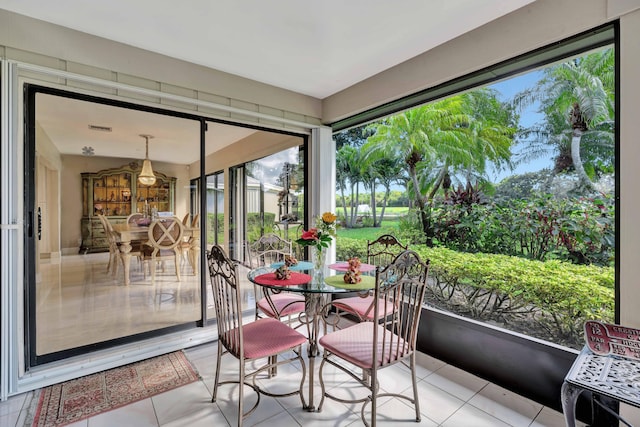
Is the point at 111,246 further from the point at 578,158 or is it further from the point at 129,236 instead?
the point at 578,158

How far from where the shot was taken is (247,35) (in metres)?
2.48

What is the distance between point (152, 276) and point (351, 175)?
2.97 metres

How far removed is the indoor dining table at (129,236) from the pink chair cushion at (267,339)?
1485 mm

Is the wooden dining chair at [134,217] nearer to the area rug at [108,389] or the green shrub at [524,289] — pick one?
the area rug at [108,389]

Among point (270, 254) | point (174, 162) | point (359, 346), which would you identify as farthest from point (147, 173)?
point (359, 346)

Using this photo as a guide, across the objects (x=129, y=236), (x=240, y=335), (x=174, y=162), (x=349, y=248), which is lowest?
(x=240, y=335)

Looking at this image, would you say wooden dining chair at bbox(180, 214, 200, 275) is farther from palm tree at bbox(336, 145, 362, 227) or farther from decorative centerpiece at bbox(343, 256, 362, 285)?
palm tree at bbox(336, 145, 362, 227)

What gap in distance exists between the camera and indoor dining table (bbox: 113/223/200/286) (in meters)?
3.04

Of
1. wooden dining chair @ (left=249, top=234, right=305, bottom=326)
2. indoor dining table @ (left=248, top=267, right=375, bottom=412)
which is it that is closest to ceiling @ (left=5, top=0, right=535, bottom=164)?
wooden dining chair @ (left=249, top=234, right=305, bottom=326)

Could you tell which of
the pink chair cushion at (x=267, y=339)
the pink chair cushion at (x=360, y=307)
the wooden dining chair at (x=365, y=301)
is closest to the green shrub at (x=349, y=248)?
the wooden dining chair at (x=365, y=301)

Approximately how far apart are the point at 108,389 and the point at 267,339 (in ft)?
4.34

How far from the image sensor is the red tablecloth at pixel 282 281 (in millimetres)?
2126

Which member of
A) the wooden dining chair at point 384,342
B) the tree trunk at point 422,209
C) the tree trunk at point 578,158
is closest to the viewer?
the wooden dining chair at point 384,342

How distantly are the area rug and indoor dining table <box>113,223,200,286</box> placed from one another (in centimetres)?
109
